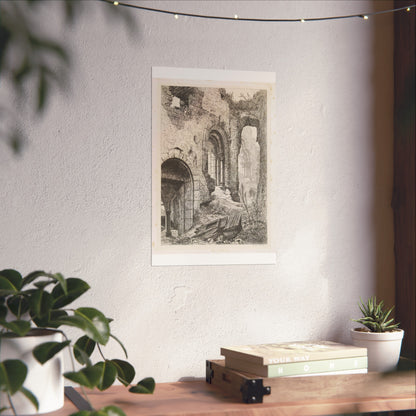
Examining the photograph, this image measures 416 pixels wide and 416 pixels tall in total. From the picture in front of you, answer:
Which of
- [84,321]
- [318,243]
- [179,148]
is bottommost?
[84,321]

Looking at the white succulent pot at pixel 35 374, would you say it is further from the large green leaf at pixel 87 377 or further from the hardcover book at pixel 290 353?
the hardcover book at pixel 290 353

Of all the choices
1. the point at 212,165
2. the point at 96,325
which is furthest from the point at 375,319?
the point at 96,325

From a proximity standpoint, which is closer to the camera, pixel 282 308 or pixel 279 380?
pixel 279 380

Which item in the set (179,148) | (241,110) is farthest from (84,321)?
(241,110)

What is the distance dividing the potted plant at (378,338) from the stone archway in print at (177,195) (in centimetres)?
61

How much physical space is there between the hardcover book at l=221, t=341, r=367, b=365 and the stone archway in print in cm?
42

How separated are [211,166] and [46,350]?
Result: 32.7 inches

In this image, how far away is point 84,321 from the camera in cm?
142

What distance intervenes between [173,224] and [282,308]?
45 cm

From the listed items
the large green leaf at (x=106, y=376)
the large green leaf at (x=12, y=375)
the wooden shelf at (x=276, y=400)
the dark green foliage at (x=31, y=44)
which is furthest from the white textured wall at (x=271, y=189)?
the dark green foliage at (x=31, y=44)

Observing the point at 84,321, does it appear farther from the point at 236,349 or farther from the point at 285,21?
the point at 285,21

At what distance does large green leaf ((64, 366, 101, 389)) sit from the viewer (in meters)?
1.36

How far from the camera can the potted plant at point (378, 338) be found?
6.25ft

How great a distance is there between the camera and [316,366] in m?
1.71
